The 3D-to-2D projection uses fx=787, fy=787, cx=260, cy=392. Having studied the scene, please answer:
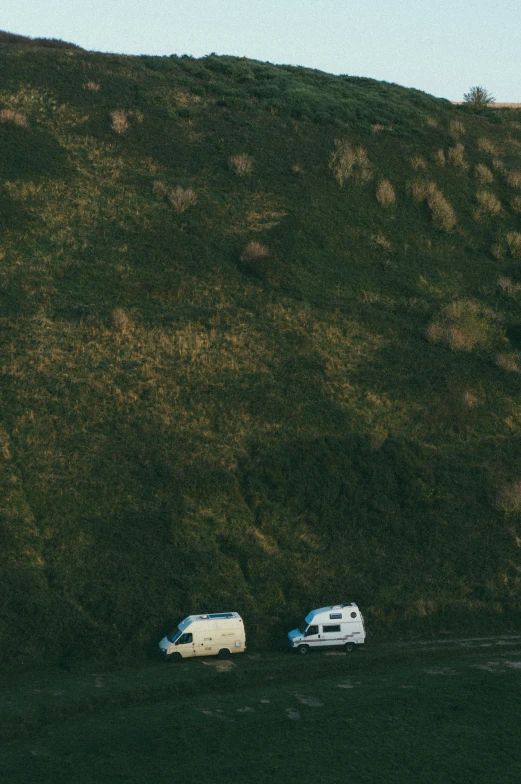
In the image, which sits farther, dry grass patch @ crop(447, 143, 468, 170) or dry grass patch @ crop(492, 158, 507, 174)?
dry grass patch @ crop(492, 158, 507, 174)

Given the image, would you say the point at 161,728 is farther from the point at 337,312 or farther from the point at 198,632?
the point at 337,312

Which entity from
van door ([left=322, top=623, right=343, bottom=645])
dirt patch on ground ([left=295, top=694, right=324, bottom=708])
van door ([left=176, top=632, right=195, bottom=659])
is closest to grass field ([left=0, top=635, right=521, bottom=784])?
dirt patch on ground ([left=295, top=694, right=324, bottom=708])

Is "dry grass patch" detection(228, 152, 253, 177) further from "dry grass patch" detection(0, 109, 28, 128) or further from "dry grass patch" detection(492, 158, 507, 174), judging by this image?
"dry grass patch" detection(492, 158, 507, 174)

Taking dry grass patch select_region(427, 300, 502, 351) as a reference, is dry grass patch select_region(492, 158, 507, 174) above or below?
above

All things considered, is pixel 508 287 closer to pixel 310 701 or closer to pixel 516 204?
pixel 516 204

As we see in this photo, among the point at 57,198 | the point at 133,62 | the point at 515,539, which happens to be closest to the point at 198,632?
the point at 515,539

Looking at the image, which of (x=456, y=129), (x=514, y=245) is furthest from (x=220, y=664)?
(x=456, y=129)

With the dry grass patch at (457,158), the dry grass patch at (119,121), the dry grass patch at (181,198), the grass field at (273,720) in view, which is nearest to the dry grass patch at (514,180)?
the dry grass patch at (457,158)
